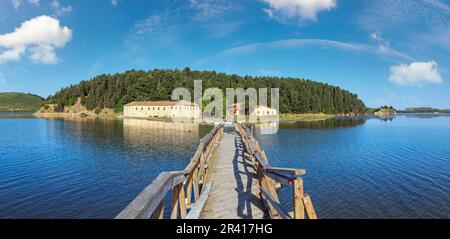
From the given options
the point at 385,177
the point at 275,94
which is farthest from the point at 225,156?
the point at 275,94

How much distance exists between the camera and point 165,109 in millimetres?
108000

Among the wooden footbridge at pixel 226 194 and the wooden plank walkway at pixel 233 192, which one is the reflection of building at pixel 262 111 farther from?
the wooden plank walkway at pixel 233 192

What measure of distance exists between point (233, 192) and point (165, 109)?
101m

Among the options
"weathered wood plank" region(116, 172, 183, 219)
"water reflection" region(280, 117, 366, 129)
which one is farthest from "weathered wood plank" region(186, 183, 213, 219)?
"water reflection" region(280, 117, 366, 129)

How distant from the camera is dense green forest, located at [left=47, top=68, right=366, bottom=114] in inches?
5049

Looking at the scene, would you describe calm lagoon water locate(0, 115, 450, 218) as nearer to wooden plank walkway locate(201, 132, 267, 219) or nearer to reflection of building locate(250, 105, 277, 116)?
wooden plank walkway locate(201, 132, 267, 219)

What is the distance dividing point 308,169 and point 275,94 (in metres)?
114

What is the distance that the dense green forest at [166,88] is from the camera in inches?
5049

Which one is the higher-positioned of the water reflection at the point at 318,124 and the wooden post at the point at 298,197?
the wooden post at the point at 298,197

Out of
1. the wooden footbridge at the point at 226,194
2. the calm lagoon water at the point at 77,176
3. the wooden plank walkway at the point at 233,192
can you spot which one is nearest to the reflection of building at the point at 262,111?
the calm lagoon water at the point at 77,176

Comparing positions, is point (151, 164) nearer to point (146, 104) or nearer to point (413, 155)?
point (413, 155)

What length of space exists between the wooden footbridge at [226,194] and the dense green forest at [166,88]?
107 meters

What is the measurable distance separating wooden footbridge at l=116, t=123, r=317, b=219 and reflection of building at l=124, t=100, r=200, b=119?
293ft

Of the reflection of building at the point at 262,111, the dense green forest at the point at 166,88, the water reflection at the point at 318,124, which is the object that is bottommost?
the water reflection at the point at 318,124
